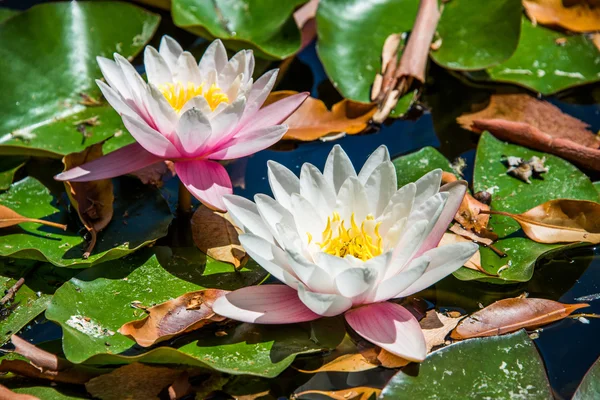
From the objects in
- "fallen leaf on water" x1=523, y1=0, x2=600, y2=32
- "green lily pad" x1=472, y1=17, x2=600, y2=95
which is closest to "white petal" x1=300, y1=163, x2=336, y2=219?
"green lily pad" x1=472, y1=17, x2=600, y2=95

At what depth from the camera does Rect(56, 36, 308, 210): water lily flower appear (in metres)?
1.90

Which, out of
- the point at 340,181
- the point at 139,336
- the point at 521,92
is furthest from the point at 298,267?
the point at 521,92

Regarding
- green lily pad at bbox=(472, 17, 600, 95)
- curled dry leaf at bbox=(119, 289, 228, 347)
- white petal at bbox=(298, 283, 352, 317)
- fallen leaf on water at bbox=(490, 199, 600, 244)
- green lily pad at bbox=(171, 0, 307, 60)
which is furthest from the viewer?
green lily pad at bbox=(472, 17, 600, 95)

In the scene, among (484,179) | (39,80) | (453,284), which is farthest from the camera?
(39,80)

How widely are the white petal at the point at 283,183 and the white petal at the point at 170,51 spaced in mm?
661

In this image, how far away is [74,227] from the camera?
7.22ft

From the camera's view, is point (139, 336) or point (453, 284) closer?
point (139, 336)

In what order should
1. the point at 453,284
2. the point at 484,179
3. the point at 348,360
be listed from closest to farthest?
the point at 348,360 < the point at 453,284 < the point at 484,179

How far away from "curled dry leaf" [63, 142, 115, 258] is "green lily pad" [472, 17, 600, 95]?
1847 mm

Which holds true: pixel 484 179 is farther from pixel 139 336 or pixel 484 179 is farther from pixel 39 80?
pixel 39 80

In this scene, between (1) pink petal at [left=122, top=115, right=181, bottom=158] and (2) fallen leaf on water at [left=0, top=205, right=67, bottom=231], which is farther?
(2) fallen leaf on water at [left=0, top=205, right=67, bottom=231]

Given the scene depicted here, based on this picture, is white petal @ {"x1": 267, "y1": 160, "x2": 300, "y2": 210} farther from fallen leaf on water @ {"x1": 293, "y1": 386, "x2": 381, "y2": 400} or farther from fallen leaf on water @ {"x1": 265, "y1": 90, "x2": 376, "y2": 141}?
fallen leaf on water @ {"x1": 265, "y1": 90, "x2": 376, "y2": 141}

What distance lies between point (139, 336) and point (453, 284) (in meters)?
1.01

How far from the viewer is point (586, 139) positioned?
268cm
